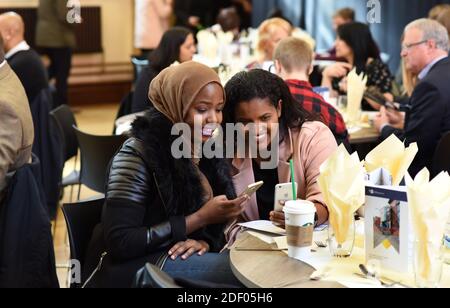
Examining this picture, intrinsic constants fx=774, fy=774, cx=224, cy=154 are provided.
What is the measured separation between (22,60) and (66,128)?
1140mm

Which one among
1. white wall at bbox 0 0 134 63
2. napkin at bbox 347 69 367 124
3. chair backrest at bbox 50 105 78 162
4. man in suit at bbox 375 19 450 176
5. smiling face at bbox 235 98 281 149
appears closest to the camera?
smiling face at bbox 235 98 281 149

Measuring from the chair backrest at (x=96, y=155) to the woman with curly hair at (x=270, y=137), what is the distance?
4.30 ft

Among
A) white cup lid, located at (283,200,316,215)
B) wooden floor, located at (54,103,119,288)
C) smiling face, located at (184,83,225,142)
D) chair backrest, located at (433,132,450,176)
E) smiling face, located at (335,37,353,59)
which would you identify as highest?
smiling face, located at (184,83,225,142)

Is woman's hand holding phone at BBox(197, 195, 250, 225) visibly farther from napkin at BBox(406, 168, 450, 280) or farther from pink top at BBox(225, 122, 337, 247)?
napkin at BBox(406, 168, 450, 280)

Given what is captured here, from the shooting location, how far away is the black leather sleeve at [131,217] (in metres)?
2.68

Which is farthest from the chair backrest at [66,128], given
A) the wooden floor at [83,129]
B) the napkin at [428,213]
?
the napkin at [428,213]

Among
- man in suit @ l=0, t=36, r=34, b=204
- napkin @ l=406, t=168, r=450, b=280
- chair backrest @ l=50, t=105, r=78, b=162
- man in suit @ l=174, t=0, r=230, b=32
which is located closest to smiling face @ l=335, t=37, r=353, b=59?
chair backrest @ l=50, t=105, r=78, b=162

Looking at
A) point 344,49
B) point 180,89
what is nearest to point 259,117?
point 180,89

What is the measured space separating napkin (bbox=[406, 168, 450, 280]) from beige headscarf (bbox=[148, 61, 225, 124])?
970mm

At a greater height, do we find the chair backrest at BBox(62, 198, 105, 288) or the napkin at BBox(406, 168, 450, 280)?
the napkin at BBox(406, 168, 450, 280)

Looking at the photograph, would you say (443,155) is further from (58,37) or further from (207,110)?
(58,37)

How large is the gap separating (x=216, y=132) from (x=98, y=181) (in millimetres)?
1636

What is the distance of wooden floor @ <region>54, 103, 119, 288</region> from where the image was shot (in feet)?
15.5

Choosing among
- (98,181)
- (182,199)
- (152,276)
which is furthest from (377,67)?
(152,276)
